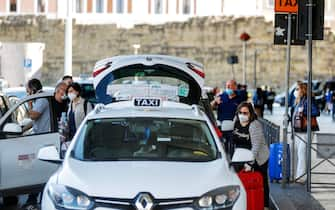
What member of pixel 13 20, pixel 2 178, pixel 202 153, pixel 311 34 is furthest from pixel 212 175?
pixel 13 20

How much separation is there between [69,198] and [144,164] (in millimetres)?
873

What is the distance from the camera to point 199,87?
12203 mm

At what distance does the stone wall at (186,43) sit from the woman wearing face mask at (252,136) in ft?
194

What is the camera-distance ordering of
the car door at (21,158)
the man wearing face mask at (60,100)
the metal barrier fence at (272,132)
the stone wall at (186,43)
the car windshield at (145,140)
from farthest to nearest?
the stone wall at (186,43) → the metal barrier fence at (272,132) → the man wearing face mask at (60,100) → the car door at (21,158) → the car windshield at (145,140)

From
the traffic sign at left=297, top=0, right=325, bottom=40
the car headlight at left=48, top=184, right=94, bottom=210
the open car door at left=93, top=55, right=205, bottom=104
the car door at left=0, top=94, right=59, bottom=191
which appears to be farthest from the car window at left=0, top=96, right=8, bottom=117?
the car headlight at left=48, top=184, right=94, bottom=210

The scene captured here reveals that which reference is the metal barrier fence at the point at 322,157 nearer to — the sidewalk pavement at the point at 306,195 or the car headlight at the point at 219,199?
the sidewalk pavement at the point at 306,195

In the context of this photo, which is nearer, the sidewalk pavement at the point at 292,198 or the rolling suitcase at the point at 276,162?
the sidewalk pavement at the point at 292,198

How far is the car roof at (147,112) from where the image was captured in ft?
29.7

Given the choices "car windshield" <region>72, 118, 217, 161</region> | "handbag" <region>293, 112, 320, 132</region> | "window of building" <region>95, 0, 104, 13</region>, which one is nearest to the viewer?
"car windshield" <region>72, 118, 217, 161</region>

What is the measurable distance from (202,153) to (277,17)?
19.2 feet

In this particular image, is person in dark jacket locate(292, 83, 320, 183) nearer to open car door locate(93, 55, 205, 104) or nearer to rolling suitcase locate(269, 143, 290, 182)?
rolling suitcase locate(269, 143, 290, 182)

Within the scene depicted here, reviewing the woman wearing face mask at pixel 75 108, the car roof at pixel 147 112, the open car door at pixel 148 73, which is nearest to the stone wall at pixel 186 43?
the open car door at pixel 148 73

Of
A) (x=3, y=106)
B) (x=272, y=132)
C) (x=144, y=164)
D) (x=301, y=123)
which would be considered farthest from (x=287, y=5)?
(x=144, y=164)

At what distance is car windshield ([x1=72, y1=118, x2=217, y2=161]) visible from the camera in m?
8.45
